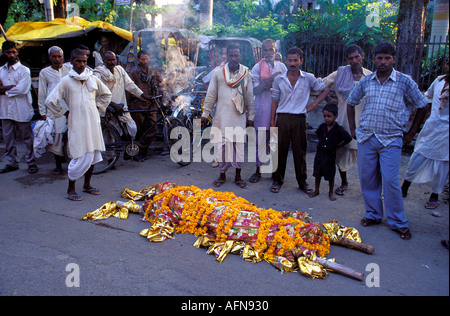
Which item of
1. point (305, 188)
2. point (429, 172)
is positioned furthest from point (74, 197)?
point (429, 172)

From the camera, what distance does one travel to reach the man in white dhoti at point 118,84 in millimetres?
6441

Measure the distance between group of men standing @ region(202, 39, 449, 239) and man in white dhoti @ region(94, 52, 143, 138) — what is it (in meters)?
1.73

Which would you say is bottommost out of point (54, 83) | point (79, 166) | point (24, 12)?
point (79, 166)

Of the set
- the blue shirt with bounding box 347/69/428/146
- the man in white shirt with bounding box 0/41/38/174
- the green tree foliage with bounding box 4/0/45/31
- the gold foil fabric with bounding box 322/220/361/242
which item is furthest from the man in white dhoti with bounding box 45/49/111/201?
the green tree foliage with bounding box 4/0/45/31

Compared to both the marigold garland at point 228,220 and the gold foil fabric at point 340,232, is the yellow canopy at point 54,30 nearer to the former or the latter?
the marigold garland at point 228,220

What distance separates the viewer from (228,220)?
12.6ft

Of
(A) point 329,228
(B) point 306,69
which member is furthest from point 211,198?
(B) point 306,69

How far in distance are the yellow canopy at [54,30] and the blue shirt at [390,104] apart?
30.9 feet

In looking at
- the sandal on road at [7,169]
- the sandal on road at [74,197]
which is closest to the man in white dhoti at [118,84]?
the sandal on road at [74,197]

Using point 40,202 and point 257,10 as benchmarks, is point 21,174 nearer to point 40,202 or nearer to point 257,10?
point 40,202

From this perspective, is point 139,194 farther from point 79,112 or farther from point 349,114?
point 349,114

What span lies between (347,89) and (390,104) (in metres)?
1.34

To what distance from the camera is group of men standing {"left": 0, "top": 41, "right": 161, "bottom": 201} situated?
496 cm

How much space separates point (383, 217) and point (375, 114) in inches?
54.2
